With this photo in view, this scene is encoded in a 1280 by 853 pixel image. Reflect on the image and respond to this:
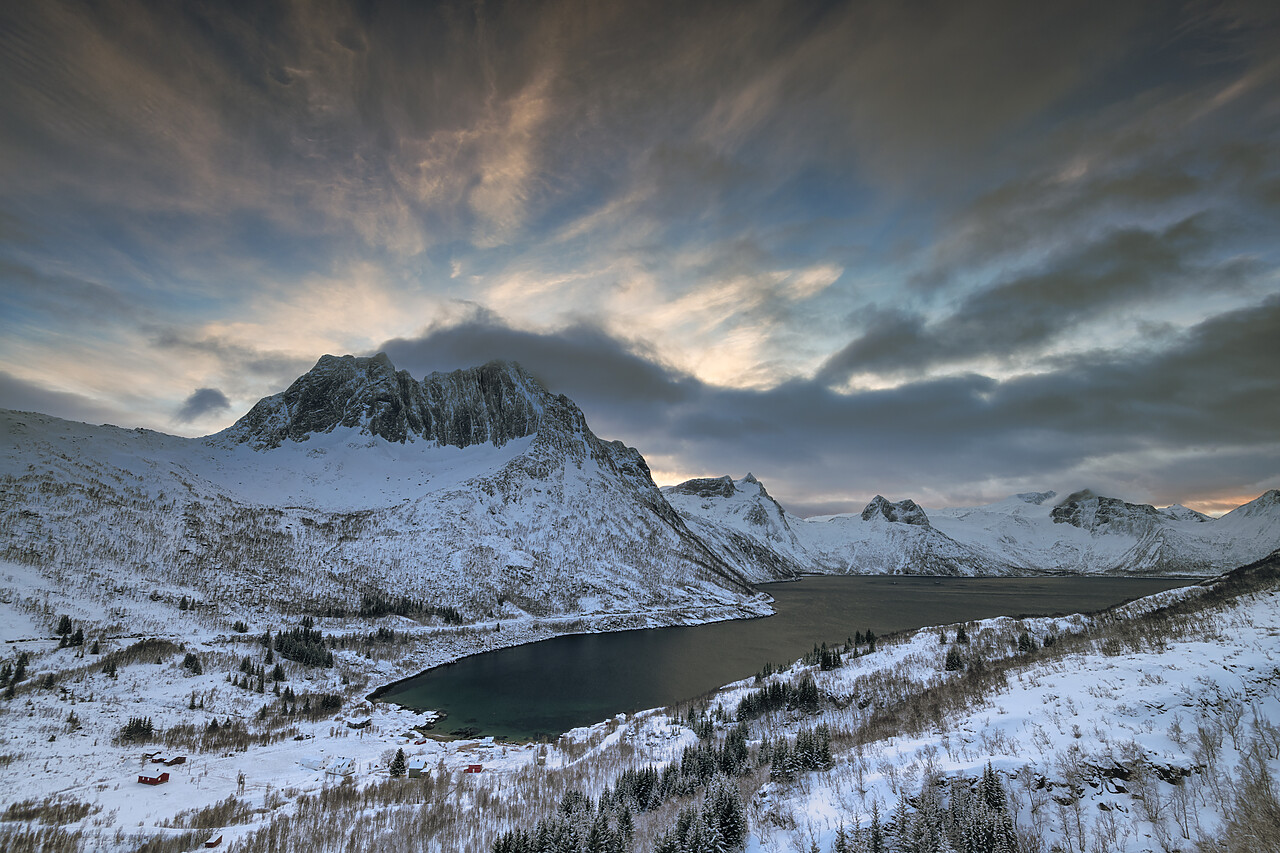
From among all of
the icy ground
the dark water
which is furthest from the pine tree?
the dark water

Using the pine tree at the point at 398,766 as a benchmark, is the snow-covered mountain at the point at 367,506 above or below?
above

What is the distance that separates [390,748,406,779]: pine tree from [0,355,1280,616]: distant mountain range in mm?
52113

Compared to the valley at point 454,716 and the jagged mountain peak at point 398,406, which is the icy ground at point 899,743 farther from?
the jagged mountain peak at point 398,406

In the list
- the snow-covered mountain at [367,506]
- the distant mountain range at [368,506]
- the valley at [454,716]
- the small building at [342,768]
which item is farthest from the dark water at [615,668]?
the snow-covered mountain at [367,506]

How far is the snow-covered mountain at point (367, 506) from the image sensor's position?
226 ft

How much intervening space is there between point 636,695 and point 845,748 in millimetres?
40863

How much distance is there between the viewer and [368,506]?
353 feet

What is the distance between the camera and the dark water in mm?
50156

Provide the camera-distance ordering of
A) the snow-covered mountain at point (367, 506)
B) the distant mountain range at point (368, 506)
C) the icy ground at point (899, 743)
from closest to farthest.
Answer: the icy ground at point (899, 743)
the snow-covered mountain at point (367, 506)
the distant mountain range at point (368, 506)

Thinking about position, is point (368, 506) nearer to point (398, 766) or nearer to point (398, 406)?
point (398, 406)

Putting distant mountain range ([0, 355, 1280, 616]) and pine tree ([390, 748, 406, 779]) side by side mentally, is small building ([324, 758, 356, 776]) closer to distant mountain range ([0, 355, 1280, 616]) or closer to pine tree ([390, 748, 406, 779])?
pine tree ([390, 748, 406, 779])

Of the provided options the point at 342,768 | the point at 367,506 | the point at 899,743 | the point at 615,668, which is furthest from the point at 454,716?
the point at 367,506

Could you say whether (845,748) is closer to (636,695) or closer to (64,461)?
(636,695)

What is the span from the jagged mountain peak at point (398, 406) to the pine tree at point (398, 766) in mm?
119007
